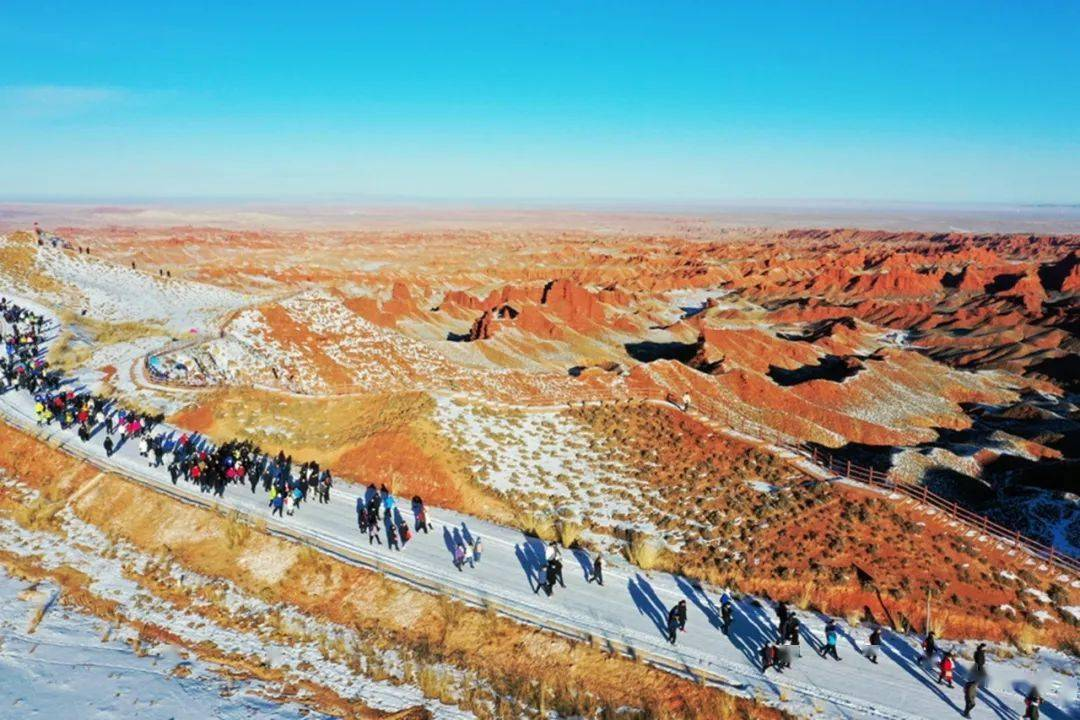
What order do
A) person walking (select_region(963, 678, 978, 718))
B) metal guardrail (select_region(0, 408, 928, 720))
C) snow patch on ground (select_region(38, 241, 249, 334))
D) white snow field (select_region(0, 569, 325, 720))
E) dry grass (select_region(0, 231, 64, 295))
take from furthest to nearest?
1. dry grass (select_region(0, 231, 64, 295))
2. snow patch on ground (select_region(38, 241, 249, 334))
3. metal guardrail (select_region(0, 408, 928, 720))
4. person walking (select_region(963, 678, 978, 718))
5. white snow field (select_region(0, 569, 325, 720))

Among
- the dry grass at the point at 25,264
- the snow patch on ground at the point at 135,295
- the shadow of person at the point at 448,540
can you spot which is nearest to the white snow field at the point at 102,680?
the shadow of person at the point at 448,540

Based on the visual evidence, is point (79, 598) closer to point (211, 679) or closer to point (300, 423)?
point (211, 679)

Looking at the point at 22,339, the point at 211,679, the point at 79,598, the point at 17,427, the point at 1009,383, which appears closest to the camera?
the point at 211,679

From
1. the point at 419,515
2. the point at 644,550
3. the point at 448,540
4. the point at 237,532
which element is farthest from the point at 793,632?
the point at 237,532

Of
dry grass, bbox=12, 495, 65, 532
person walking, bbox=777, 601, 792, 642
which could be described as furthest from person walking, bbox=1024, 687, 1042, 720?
dry grass, bbox=12, 495, 65, 532

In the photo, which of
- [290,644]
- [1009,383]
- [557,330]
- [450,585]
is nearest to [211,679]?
[290,644]

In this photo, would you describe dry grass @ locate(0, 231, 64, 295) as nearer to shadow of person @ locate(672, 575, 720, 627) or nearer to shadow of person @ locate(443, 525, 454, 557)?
shadow of person @ locate(443, 525, 454, 557)
